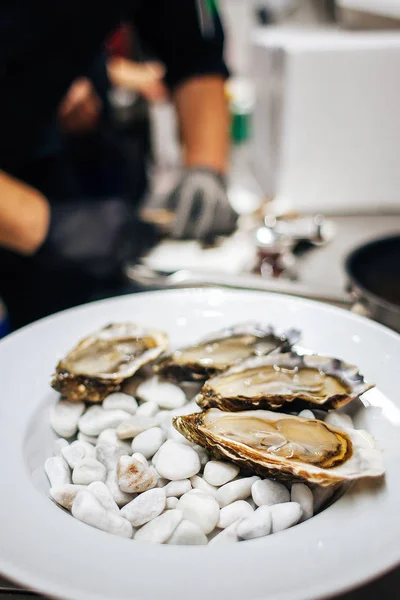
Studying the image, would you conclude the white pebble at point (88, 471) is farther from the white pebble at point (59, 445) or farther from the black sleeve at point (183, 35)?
the black sleeve at point (183, 35)

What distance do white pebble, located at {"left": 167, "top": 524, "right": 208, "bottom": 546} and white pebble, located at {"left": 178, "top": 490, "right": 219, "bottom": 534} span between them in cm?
1

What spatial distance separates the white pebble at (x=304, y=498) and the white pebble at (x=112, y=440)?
0.13 meters

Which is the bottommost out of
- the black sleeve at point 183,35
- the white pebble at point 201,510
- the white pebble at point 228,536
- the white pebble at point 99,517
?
the white pebble at point 201,510

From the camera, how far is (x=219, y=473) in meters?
0.37

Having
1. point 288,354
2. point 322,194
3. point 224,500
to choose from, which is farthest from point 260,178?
point 224,500

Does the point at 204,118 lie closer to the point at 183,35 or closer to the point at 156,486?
the point at 183,35

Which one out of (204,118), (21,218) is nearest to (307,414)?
(21,218)

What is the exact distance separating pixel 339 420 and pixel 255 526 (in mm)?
116

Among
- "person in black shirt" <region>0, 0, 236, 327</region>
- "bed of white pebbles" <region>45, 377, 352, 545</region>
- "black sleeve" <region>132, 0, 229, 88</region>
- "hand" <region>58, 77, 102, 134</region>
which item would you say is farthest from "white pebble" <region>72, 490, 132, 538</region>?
"hand" <region>58, 77, 102, 134</region>

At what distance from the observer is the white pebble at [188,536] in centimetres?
32

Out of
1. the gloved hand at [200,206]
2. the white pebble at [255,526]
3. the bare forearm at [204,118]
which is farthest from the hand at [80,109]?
the white pebble at [255,526]

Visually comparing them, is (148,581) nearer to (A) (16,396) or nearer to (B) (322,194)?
(A) (16,396)

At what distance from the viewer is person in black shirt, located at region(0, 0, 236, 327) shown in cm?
101

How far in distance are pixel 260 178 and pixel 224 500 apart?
114 centimetres
